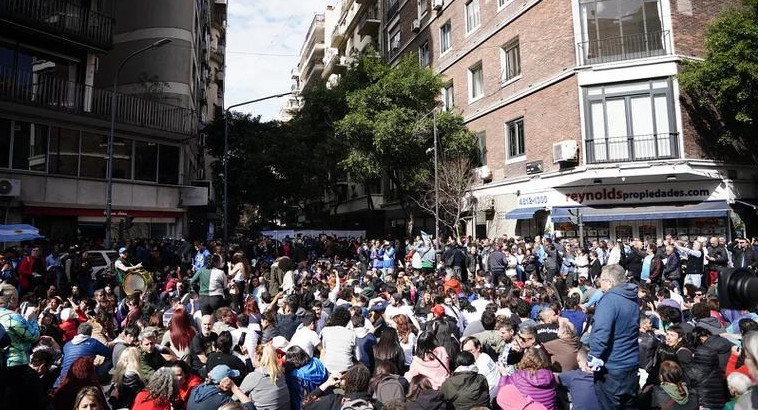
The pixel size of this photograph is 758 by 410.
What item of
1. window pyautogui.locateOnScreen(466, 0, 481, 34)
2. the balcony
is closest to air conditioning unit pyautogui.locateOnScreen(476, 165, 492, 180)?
window pyautogui.locateOnScreen(466, 0, 481, 34)

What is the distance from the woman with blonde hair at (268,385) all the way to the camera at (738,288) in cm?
429

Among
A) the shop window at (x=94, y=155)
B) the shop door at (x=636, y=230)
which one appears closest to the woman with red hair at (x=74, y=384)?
the shop window at (x=94, y=155)

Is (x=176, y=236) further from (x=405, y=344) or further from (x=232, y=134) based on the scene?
(x=405, y=344)

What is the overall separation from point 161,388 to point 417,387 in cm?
249

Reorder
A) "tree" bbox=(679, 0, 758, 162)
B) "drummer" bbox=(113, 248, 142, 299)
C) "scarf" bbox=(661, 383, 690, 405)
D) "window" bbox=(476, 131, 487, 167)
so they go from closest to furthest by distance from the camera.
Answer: "scarf" bbox=(661, 383, 690, 405), "drummer" bbox=(113, 248, 142, 299), "tree" bbox=(679, 0, 758, 162), "window" bbox=(476, 131, 487, 167)

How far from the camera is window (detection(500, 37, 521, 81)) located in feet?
74.2

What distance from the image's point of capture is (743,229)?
17.5 metres

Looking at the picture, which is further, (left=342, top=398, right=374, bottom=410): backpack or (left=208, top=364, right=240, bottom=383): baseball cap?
(left=208, top=364, right=240, bottom=383): baseball cap

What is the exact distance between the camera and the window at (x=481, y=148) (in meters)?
24.9

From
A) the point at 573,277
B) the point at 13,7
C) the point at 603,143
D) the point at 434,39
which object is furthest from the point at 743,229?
the point at 13,7

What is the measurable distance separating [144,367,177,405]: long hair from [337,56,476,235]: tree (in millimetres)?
19390

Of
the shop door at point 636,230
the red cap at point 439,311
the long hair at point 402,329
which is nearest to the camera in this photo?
the long hair at point 402,329

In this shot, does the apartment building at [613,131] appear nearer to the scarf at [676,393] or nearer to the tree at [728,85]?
the tree at [728,85]

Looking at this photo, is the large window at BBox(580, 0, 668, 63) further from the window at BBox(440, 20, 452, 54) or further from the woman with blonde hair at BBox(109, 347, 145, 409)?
the woman with blonde hair at BBox(109, 347, 145, 409)
